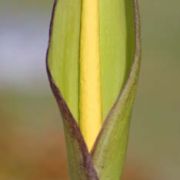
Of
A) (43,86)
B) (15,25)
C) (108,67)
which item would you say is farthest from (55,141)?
(108,67)

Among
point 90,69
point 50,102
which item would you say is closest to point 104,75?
point 90,69

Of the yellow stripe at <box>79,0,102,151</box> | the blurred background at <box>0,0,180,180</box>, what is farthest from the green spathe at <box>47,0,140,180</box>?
the blurred background at <box>0,0,180,180</box>

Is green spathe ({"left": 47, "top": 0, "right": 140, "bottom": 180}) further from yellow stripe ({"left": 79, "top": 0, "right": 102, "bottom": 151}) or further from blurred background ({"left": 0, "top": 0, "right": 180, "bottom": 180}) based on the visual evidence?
blurred background ({"left": 0, "top": 0, "right": 180, "bottom": 180})

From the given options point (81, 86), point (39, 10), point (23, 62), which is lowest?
point (23, 62)

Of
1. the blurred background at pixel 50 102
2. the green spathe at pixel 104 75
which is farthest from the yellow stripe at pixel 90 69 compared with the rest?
the blurred background at pixel 50 102

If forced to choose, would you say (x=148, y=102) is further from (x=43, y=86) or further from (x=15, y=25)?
(x=15, y=25)

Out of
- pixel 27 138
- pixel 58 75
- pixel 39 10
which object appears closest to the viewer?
pixel 58 75
